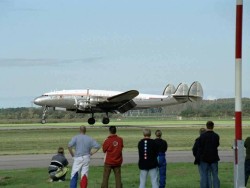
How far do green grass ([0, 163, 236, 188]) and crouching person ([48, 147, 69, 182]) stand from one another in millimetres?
277

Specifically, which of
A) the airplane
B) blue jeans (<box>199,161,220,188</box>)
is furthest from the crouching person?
the airplane

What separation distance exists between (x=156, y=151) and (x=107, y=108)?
5984 cm

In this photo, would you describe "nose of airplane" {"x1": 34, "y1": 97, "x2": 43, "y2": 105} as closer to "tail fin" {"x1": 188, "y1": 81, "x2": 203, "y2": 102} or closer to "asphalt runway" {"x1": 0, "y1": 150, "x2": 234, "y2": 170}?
"tail fin" {"x1": 188, "y1": 81, "x2": 203, "y2": 102}

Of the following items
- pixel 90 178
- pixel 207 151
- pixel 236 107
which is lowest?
pixel 90 178

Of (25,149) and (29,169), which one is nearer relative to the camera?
(29,169)

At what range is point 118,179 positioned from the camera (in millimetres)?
14906

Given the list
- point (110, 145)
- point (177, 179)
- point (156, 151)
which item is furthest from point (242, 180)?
point (177, 179)

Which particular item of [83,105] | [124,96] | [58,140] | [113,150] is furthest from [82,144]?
[83,105]

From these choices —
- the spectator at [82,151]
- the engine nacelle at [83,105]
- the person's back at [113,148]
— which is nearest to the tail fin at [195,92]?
the engine nacelle at [83,105]

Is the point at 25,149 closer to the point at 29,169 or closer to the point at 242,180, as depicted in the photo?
the point at 29,169

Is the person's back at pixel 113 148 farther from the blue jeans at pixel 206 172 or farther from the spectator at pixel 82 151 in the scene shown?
the blue jeans at pixel 206 172

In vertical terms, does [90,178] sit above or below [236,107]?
below

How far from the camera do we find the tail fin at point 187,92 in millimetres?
81206

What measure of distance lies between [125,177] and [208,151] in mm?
5500
